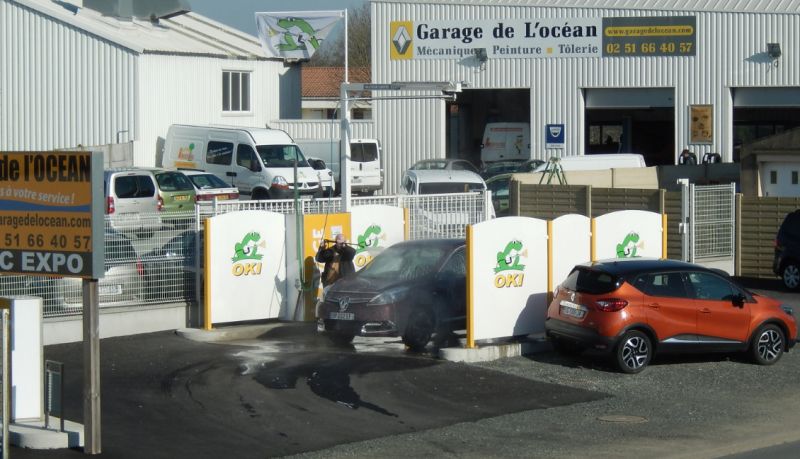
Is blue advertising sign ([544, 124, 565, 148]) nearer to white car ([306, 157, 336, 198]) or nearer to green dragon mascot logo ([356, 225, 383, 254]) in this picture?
white car ([306, 157, 336, 198])

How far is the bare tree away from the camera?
77.8m

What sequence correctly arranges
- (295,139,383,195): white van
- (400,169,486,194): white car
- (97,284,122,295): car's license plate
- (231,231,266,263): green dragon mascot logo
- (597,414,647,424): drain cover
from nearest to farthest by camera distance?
(597,414,647,424): drain cover < (97,284,122,295): car's license plate < (231,231,266,263): green dragon mascot logo < (400,169,486,194): white car < (295,139,383,195): white van

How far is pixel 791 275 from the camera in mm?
23500

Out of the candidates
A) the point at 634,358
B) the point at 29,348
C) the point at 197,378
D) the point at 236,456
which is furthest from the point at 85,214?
the point at 634,358

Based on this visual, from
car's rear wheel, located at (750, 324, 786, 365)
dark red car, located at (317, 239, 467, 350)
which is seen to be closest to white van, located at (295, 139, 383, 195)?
dark red car, located at (317, 239, 467, 350)

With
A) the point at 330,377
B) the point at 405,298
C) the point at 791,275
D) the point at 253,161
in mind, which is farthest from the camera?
the point at 253,161

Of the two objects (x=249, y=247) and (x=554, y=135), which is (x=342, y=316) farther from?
(x=554, y=135)

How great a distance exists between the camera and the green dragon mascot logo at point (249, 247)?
1786cm

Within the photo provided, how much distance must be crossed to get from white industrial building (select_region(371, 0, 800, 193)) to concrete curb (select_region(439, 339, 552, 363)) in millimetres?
27403

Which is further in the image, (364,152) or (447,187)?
(364,152)

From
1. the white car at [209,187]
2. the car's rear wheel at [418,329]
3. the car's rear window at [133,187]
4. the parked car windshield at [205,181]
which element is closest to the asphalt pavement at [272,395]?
the car's rear wheel at [418,329]

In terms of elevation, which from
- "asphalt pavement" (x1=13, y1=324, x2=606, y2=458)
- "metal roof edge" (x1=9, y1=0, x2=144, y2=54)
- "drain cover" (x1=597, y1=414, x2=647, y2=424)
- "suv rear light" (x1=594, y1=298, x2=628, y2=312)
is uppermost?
"metal roof edge" (x1=9, y1=0, x2=144, y2=54)

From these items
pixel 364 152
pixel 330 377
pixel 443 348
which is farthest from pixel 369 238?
pixel 364 152

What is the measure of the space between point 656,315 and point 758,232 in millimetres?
11609
